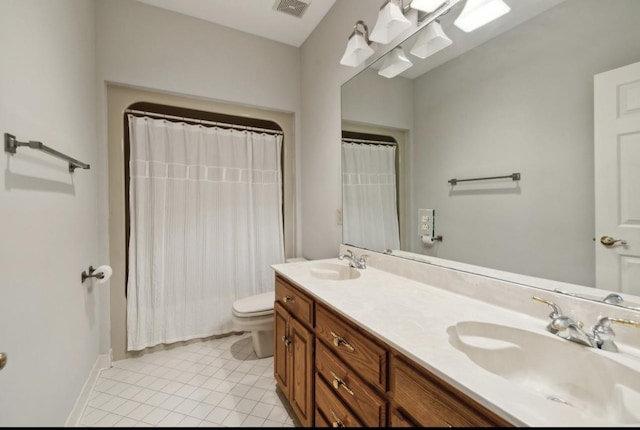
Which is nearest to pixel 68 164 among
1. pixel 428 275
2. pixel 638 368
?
pixel 428 275

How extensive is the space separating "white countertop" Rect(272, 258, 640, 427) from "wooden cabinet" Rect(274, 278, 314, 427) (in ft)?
0.38

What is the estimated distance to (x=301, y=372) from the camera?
1246 millimetres

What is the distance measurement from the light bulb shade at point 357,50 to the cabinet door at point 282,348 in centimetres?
153

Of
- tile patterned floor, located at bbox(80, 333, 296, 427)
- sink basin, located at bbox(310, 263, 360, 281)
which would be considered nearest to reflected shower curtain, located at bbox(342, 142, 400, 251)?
sink basin, located at bbox(310, 263, 360, 281)

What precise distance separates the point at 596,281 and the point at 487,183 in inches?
17.8

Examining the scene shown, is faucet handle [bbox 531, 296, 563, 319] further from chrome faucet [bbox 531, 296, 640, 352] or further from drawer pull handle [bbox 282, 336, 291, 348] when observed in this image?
drawer pull handle [bbox 282, 336, 291, 348]

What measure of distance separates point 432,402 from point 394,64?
1.53 m

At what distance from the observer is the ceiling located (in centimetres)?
196

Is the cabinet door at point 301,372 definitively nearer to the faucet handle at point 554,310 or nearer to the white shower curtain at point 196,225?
the faucet handle at point 554,310

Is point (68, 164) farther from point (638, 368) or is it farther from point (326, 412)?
point (638, 368)

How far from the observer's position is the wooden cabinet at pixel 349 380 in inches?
23.6

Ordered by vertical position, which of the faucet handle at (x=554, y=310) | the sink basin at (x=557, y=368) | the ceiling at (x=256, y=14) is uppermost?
the ceiling at (x=256, y=14)

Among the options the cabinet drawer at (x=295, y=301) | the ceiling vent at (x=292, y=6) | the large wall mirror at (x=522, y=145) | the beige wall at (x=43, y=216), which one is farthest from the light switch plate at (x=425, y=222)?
the ceiling vent at (x=292, y=6)

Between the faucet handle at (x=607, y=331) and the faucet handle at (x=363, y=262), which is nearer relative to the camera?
the faucet handle at (x=607, y=331)
